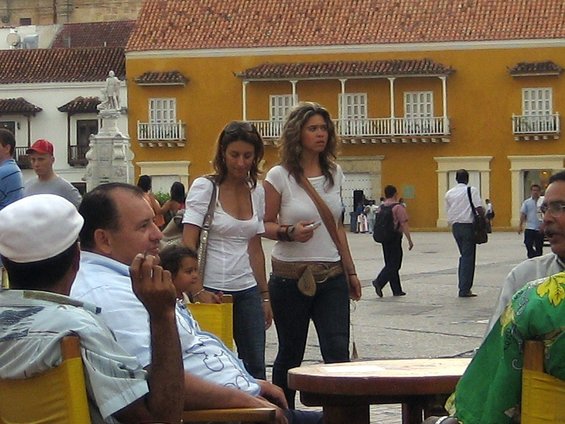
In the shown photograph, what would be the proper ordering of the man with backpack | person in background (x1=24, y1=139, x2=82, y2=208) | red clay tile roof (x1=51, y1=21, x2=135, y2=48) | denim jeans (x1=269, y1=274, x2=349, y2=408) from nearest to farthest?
1. denim jeans (x1=269, y1=274, x2=349, y2=408)
2. person in background (x1=24, y1=139, x2=82, y2=208)
3. the man with backpack
4. red clay tile roof (x1=51, y1=21, x2=135, y2=48)

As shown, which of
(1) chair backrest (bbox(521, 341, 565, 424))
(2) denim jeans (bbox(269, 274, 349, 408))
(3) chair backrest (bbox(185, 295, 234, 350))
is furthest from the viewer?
(2) denim jeans (bbox(269, 274, 349, 408))

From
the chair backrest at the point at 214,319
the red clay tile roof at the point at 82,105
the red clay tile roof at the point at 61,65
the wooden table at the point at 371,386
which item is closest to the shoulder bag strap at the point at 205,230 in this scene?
the chair backrest at the point at 214,319

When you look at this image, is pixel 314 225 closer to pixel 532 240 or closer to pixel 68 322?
pixel 68 322

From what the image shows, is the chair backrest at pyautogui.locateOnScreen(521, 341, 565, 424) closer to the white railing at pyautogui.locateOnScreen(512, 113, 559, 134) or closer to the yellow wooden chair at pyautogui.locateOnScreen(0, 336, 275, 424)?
the yellow wooden chair at pyautogui.locateOnScreen(0, 336, 275, 424)

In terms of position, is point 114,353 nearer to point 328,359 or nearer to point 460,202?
point 328,359

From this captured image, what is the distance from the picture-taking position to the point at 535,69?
6269cm

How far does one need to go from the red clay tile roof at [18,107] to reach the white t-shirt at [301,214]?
64.3 meters

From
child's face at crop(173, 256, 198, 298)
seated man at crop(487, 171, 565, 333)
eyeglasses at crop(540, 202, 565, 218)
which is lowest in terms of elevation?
child's face at crop(173, 256, 198, 298)

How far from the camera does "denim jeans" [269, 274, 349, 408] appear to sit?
27.0 ft

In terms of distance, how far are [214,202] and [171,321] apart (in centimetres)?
352

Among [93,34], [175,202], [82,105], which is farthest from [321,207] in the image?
[93,34]

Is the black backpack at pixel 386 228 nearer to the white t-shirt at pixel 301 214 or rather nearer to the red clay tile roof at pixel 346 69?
the white t-shirt at pixel 301 214

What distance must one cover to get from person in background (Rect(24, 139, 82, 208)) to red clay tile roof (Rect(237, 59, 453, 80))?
52235 mm

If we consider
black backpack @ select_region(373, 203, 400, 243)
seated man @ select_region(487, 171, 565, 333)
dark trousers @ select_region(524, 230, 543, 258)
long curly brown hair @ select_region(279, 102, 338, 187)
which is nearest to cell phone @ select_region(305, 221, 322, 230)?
long curly brown hair @ select_region(279, 102, 338, 187)
